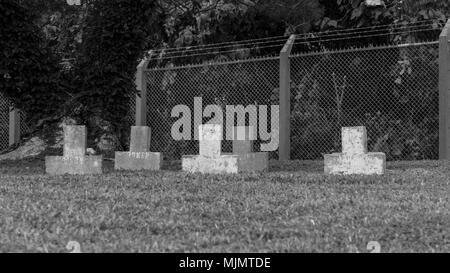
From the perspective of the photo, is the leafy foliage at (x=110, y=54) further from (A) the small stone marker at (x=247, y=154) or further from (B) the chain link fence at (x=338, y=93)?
(B) the chain link fence at (x=338, y=93)

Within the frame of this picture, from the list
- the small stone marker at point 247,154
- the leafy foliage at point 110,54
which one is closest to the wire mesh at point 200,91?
the leafy foliage at point 110,54

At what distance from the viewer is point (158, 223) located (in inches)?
214

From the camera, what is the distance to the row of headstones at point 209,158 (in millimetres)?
9406

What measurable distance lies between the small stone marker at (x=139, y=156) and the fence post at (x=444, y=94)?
15.1ft

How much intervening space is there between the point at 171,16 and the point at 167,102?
1.98 m

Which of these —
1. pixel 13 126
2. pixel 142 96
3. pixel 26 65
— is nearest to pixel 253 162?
pixel 26 65

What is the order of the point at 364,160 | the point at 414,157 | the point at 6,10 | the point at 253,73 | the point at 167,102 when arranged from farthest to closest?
the point at 167,102
the point at 253,73
the point at 414,157
the point at 6,10
the point at 364,160

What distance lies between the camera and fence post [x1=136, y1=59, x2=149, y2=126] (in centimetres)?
1531

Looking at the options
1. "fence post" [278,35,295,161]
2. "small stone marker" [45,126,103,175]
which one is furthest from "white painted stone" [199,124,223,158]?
"fence post" [278,35,295,161]

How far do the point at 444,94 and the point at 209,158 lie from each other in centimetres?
439

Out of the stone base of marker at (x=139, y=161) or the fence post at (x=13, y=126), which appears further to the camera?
the fence post at (x=13, y=126)
